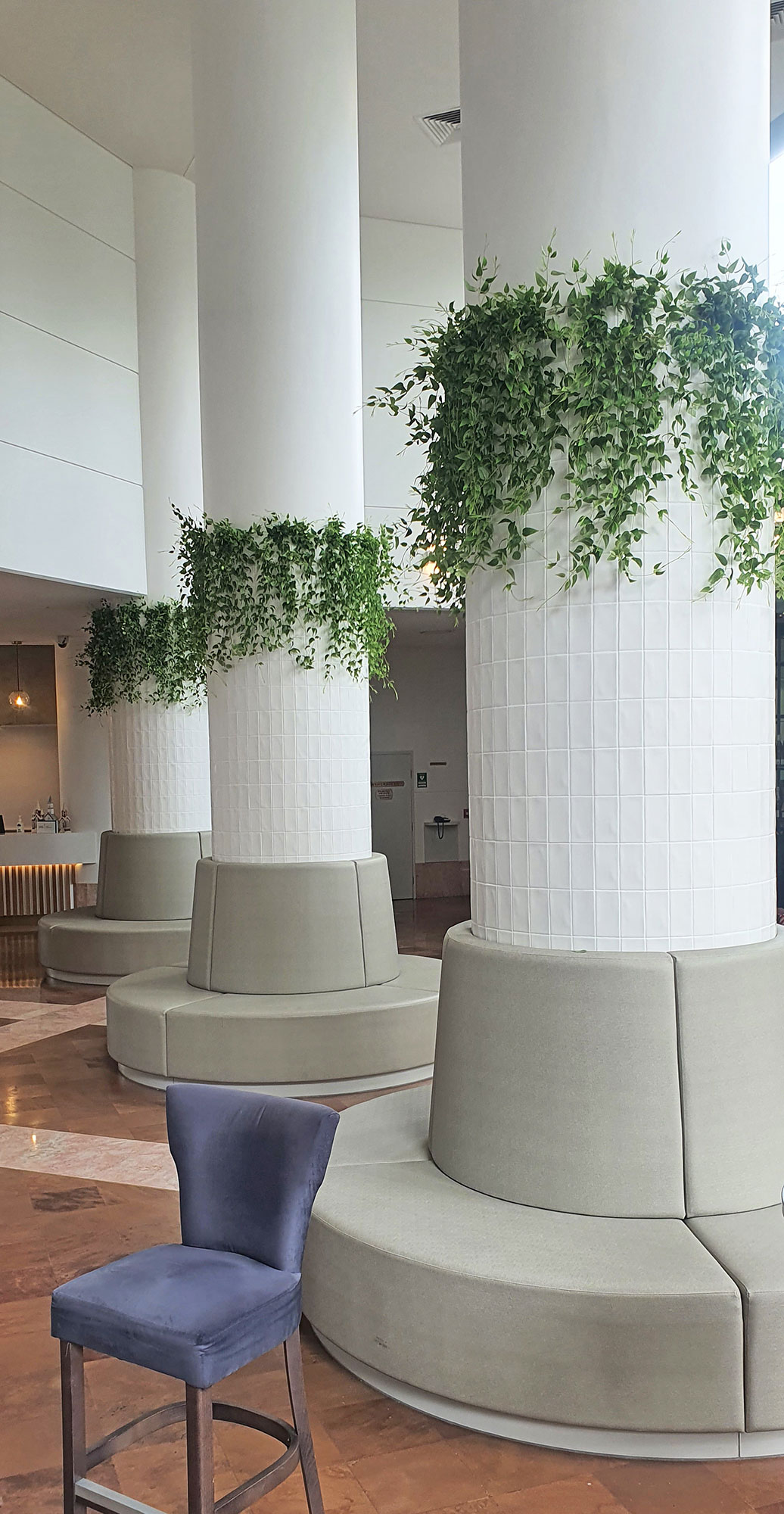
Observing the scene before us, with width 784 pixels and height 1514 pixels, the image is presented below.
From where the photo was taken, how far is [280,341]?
5.88m

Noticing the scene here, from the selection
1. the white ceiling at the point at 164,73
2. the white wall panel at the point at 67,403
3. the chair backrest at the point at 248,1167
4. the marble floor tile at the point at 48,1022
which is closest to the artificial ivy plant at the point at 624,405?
the chair backrest at the point at 248,1167

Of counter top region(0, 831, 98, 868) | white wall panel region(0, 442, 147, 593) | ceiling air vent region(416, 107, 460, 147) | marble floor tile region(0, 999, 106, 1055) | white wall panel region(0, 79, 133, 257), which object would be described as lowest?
marble floor tile region(0, 999, 106, 1055)

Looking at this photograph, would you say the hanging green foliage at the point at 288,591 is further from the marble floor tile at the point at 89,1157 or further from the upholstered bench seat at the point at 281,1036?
the marble floor tile at the point at 89,1157

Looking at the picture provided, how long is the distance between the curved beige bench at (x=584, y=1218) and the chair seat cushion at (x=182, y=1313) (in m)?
0.50

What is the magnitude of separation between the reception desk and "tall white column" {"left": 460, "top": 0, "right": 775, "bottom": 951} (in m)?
9.54

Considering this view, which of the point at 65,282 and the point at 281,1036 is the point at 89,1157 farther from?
the point at 65,282

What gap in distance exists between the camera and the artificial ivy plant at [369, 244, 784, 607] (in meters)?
2.90

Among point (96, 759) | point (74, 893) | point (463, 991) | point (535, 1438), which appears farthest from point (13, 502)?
point (535, 1438)

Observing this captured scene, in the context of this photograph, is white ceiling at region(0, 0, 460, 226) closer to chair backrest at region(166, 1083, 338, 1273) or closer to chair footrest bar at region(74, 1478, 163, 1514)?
chair backrest at region(166, 1083, 338, 1273)

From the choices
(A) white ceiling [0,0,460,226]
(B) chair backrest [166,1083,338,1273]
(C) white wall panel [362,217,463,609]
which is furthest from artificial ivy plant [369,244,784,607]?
(C) white wall panel [362,217,463,609]

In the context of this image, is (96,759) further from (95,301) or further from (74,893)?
(95,301)

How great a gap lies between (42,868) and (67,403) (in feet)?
17.6

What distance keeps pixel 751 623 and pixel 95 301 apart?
7639mm

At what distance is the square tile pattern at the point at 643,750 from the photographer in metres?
2.99
